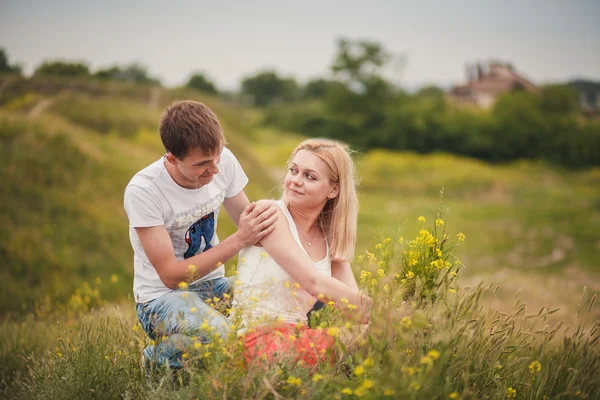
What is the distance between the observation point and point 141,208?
3.84 metres

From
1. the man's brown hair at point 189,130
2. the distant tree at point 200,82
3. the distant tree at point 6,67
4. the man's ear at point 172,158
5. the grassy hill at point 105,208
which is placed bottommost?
the grassy hill at point 105,208

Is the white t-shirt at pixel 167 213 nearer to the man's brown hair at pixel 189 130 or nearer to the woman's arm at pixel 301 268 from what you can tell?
the man's brown hair at pixel 189 130

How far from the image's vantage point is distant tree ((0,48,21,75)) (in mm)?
12631

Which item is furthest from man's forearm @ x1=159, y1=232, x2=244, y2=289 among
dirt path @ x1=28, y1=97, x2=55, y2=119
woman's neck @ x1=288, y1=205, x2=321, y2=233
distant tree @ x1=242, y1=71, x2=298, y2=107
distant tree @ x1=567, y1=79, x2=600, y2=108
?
distant tree @ x1=242, y1=71, x2=298, y2=107

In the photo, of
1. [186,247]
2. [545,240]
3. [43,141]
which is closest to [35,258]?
[43,141]

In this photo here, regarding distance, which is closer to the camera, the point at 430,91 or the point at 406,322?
the point at 406,322

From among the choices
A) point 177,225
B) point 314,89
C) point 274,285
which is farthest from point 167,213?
point 314,89

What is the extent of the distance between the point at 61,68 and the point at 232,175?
13621 mm

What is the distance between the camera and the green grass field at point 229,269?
304 cm

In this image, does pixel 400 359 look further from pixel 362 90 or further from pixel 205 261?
pixel 362 90

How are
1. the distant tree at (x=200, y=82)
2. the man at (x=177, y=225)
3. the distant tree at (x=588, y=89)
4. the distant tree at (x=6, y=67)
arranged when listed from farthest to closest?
the distant tree at (x=588, y=89), the distant tree at (x=200, y=82), the distant tree at (x=6, y=67), the man at (x=177, y=225)

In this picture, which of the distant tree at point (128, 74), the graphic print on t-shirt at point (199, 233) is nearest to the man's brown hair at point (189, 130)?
the graphic print on t-shirt at point (199, 233)

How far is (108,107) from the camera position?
65.0 ft

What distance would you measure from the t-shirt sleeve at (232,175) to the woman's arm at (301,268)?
78 cm
